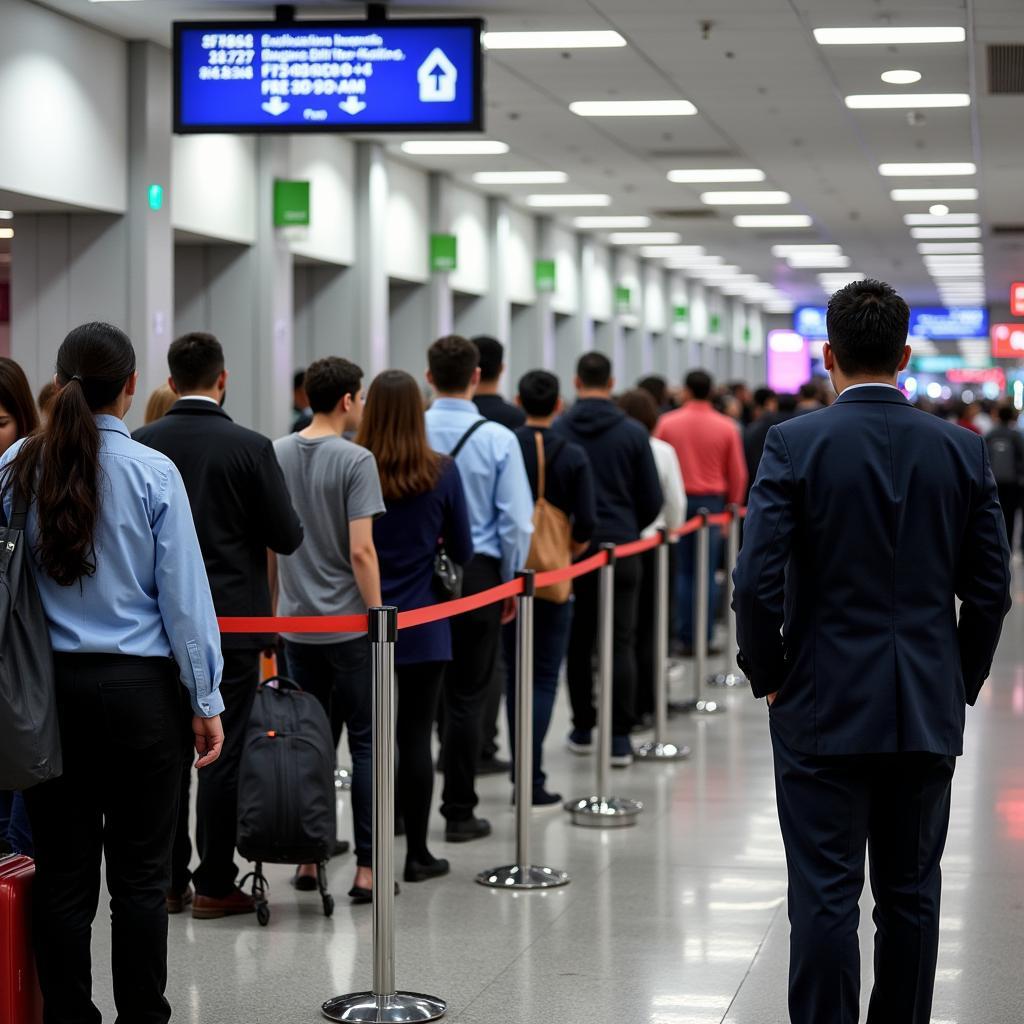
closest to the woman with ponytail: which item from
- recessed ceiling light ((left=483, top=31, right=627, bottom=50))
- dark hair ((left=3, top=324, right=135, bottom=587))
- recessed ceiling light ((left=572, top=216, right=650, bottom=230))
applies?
dark hair ((left=3, top=324, right=135, bottom=587))

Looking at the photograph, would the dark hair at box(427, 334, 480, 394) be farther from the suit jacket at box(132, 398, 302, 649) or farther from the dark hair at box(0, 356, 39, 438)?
the dark hair at box(0, 356, 39, 438)

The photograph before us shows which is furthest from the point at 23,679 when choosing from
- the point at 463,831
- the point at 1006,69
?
the point at 1006,69

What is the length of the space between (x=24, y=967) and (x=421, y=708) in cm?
224

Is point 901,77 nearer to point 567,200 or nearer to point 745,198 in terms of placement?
point 745,198

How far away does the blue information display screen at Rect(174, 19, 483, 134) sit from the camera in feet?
28.9

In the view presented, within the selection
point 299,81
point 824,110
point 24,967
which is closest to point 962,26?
point 824,110

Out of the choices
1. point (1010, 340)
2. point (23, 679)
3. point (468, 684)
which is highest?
point (1010, 340)

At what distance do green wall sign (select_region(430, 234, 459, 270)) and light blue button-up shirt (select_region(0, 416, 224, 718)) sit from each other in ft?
45.3

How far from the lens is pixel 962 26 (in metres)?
10.3

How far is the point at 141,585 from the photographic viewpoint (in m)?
3.54

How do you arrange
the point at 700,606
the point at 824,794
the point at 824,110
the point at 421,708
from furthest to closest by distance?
the point at 824,110 < the point at 700,606 < the point at 421,708 < the point at 824,794

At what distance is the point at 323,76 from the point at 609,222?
13578 mm

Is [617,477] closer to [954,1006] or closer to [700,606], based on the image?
[700,606]

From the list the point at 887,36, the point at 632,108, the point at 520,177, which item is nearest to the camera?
the point at 887,36
